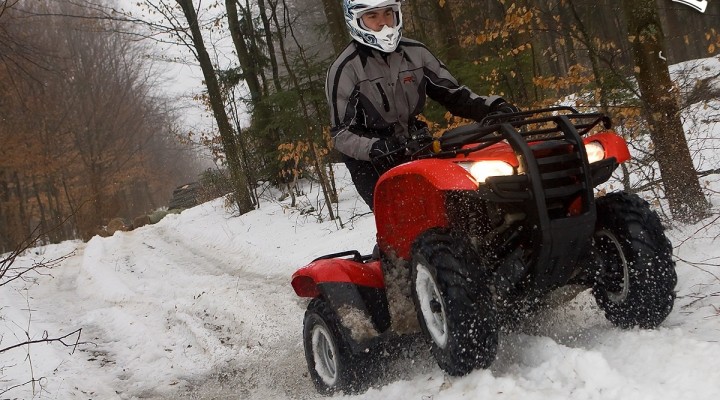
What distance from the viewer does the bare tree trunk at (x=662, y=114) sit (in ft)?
18.9

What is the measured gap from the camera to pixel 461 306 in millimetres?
3166

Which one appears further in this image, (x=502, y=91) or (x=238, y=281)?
(x=502, y=91)

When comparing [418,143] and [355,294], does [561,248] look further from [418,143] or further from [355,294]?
[355,294]

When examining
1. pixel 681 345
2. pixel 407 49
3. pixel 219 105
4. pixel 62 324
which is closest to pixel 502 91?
pixel 407 49

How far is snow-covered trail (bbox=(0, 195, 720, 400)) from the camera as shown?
2.95 meters

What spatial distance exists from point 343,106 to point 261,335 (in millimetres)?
3294

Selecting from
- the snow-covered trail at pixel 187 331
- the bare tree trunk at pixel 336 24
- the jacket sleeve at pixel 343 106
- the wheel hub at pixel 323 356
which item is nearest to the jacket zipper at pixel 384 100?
the jacket sleeve at pixel 343 106

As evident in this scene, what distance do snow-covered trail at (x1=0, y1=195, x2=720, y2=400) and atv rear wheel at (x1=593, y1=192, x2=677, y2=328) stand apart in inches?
4.3

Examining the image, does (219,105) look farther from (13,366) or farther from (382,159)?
(382,159)

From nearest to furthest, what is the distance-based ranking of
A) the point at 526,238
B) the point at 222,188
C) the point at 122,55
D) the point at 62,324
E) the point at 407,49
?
1. the point at 526,238
2. the point at 407,49
3. the point at 62,324
4. the point at 222,188
5. the point at 122,55

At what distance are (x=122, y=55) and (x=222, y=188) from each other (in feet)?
125

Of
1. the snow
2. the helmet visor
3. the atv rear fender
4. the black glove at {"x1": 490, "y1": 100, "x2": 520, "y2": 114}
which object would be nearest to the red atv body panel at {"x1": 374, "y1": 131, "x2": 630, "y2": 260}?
the atv rear fender

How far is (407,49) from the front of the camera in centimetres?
456

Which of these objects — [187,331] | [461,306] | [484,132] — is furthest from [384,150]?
[187,331]
